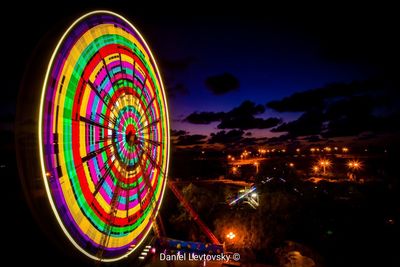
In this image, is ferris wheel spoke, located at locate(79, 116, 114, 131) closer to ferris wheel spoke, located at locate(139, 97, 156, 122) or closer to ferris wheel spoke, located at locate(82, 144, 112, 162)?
ferris wheel spoke, located at locate(82, 144, 112, 162)

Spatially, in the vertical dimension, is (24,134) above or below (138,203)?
above

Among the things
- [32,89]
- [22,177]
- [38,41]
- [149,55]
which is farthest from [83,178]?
[149,55]

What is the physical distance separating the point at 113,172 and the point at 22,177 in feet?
6.69

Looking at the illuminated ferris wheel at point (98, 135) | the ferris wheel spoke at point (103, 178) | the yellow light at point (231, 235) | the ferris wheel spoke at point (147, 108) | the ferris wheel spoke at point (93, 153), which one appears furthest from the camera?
the yellow light at point (231, 235)

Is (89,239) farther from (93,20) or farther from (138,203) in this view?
(93,20)

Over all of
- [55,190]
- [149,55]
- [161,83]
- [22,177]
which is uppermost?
[149,55]

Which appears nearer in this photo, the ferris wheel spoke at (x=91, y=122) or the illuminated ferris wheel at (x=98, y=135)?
the illuminated ferris wheel at (x=98, y=135)

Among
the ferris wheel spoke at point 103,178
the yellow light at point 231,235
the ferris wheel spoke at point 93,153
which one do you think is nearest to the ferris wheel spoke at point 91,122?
the ferris wheel spoke at point 93,153

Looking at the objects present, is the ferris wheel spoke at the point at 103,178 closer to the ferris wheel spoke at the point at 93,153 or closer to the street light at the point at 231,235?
the ferris wheel spoke at the point at 93,153

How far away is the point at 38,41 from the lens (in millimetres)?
3139

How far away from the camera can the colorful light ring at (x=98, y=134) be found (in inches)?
127

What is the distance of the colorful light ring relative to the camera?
3219 millimetres

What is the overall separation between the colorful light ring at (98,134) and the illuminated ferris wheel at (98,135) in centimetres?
1

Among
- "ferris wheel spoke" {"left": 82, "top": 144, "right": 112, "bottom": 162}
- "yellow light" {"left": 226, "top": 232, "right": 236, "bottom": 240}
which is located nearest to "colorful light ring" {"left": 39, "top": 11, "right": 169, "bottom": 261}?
"ferris wheel spoke" {"left": 82, "top": 144, "right": 112, "bottom": 162}
